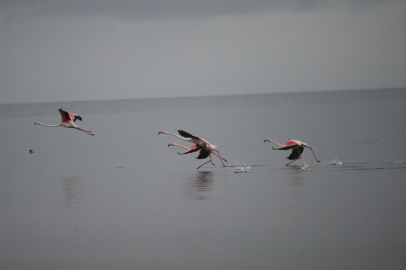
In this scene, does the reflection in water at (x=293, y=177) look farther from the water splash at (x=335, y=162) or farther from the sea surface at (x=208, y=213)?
the water splash at (x=335, y=162)

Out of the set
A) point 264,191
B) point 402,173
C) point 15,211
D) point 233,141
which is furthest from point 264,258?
point 233,141

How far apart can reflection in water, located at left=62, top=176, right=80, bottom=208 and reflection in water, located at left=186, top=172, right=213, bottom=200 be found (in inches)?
96.2

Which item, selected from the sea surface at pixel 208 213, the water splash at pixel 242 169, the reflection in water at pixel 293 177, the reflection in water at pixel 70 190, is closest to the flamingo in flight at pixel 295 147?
the sea surface at pixel 208 213

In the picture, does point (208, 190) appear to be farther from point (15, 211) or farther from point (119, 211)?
point (15, 211)

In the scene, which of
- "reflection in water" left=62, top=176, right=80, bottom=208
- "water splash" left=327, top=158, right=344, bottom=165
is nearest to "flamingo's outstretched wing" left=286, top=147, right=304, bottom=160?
"water splash" left=327, top=158, right=344, bottom=165

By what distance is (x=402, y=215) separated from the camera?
1016 centimetres

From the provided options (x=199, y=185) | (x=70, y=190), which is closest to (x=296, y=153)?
(x=199, y=185)

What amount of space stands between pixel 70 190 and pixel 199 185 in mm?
3053

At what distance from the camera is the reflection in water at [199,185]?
12.6 m

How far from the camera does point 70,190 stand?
13.8 meters

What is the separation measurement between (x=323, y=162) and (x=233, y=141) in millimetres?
9476

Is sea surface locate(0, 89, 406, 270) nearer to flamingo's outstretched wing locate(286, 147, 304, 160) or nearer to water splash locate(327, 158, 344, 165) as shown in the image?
water splash locate(327, 158, 344, 165)

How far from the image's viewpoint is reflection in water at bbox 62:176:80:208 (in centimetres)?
1235

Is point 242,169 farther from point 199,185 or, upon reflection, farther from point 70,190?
point 70,190
